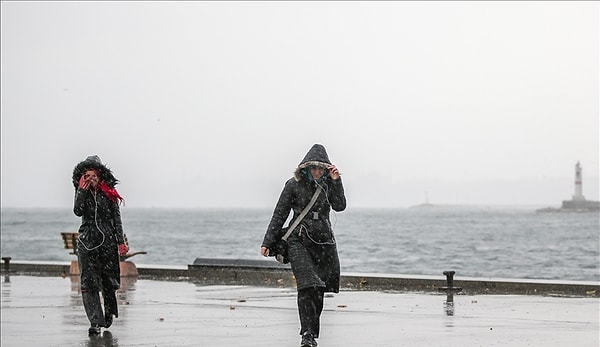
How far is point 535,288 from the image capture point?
1730cm

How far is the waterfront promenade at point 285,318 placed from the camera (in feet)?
38.1

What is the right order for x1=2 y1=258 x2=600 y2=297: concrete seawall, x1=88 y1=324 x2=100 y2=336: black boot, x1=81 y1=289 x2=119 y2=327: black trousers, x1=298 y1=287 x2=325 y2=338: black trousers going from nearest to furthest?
x1=298 y1=287 x2=325 y2=338: black trousers < x1=88 y1=324 x2=100 y2=336: black boot < x1=81 y1=289 x2=119 y2=327: black trousers < x1=2 y1=258 x2=600 y2=297: concrete seawall

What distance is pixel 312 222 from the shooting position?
1133cm

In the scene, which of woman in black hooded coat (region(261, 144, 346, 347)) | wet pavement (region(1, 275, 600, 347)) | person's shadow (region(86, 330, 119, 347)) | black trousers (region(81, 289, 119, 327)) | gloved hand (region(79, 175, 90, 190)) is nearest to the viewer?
woman in black hooded coat (region(261, 144, 346, 347))

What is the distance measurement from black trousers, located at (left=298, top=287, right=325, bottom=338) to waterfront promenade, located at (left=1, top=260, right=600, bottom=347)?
0.26 m

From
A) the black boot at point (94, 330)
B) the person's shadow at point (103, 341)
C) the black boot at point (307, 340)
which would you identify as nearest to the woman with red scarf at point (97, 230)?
the black boot at point (94, 330)

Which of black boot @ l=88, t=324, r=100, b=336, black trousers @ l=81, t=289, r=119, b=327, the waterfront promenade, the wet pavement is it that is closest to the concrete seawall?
the waterfront promenade

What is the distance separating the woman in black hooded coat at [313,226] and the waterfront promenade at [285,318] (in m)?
0.55

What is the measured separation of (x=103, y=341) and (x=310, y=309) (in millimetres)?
2031

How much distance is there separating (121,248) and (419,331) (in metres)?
3.14

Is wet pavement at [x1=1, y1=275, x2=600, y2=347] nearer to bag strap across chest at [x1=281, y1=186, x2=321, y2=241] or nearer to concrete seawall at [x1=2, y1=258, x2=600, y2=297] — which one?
concrete seawall at [x1=2, y1=258, x2=600, y2=297]

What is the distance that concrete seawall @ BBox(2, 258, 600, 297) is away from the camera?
1730 centimetres

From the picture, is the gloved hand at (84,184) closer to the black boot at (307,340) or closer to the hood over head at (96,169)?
the hood over head at (96,169)

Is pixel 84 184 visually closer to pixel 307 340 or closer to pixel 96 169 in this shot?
pixel 96 169
